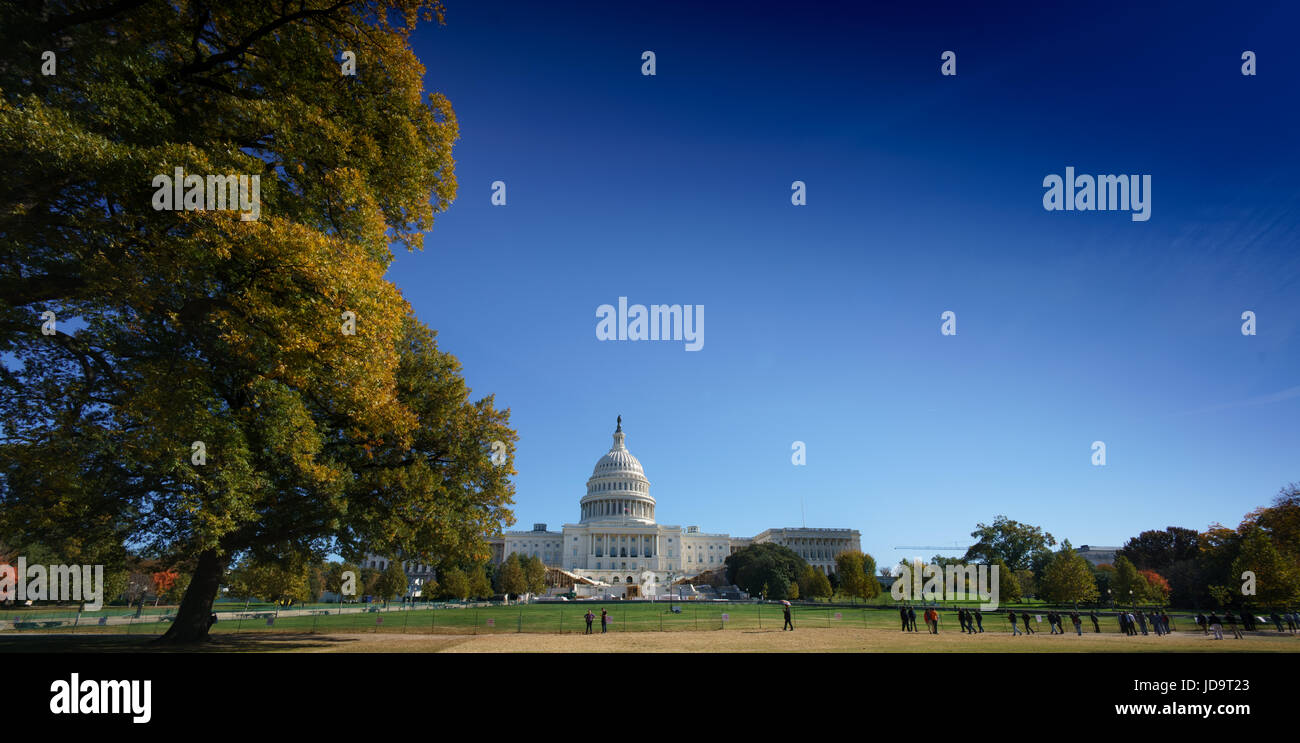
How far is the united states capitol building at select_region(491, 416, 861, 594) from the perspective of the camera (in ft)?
502

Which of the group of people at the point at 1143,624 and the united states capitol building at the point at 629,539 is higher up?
the group of people at the point at 1143,624

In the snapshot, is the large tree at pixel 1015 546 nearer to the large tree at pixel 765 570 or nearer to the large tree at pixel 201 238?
the large tree at pixel 765 570

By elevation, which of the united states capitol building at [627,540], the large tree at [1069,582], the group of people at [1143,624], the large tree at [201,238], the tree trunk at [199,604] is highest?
the large tree at [201,238]

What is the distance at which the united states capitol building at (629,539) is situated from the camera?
153 m

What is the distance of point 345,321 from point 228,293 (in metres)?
2.57

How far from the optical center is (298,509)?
21547 mm

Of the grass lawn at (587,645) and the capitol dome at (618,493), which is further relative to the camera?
the capitol dome at (618,493)

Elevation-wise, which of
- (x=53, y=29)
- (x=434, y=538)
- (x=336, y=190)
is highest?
(x=53, y=29)

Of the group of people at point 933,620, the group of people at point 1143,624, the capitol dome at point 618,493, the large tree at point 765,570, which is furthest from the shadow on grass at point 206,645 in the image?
the capitol dome at point 618,493

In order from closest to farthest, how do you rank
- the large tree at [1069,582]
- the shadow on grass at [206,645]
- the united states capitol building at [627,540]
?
the shadow on grass at [206,645] < the large tree at [1069,582] < the united states capitol building at [627,540]

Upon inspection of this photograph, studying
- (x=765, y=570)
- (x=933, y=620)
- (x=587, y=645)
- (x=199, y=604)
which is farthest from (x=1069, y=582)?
(x=199, y=604)

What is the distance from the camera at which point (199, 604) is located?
23594 mm
